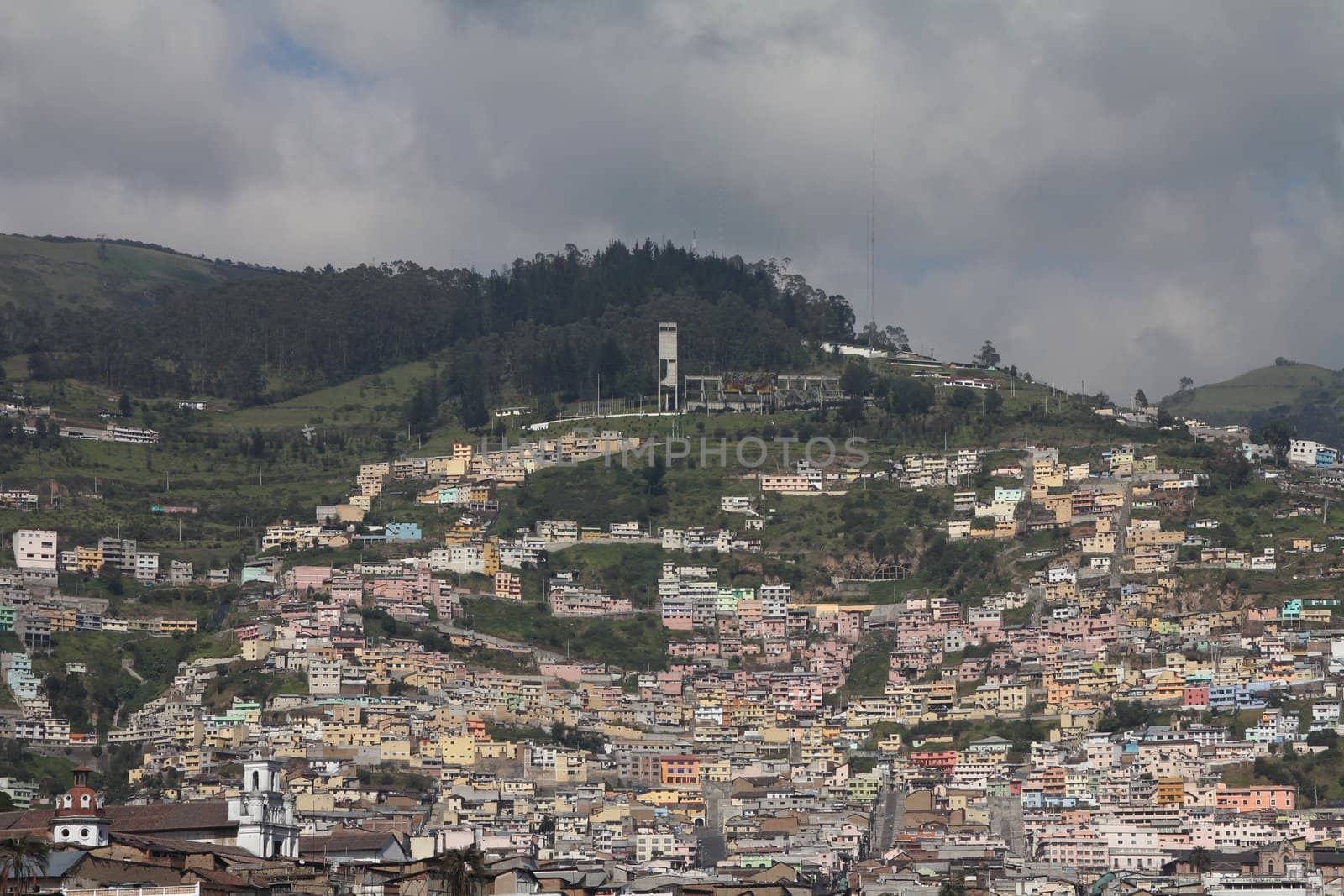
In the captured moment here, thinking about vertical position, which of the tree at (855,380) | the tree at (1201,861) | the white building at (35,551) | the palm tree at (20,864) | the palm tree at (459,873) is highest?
the tree at (855,380)

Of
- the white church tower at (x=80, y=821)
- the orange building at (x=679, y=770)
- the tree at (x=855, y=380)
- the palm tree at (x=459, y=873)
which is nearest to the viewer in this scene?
the white church tower at (x=80, y=821)

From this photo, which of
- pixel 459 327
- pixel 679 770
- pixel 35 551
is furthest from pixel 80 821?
pixel 459 327

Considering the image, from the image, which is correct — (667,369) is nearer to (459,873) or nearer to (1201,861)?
(1201,861)

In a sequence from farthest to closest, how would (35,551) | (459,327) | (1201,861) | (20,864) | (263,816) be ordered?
(459,327)
(35,551)
(1201,861)
(263,816)
(20,864)

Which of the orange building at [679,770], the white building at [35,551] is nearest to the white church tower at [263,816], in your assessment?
the orange building at [679,770]

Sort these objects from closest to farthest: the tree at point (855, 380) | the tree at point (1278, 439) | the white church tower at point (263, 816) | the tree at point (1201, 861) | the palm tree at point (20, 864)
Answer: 1. the palm tree at point (20, 864)
2. the white church tower at point (263, 816)
3. the tree at point (1201, 861)
4. the tree at point (1278, 439)
5. the tree at point (855, 380)

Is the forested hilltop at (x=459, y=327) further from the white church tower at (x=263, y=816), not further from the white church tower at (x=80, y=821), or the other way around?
the white church tower at (x=80, y=821)

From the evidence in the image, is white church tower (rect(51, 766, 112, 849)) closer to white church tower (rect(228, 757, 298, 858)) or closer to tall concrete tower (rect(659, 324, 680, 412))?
white church tower (rect(228, 757, 298, 858))
